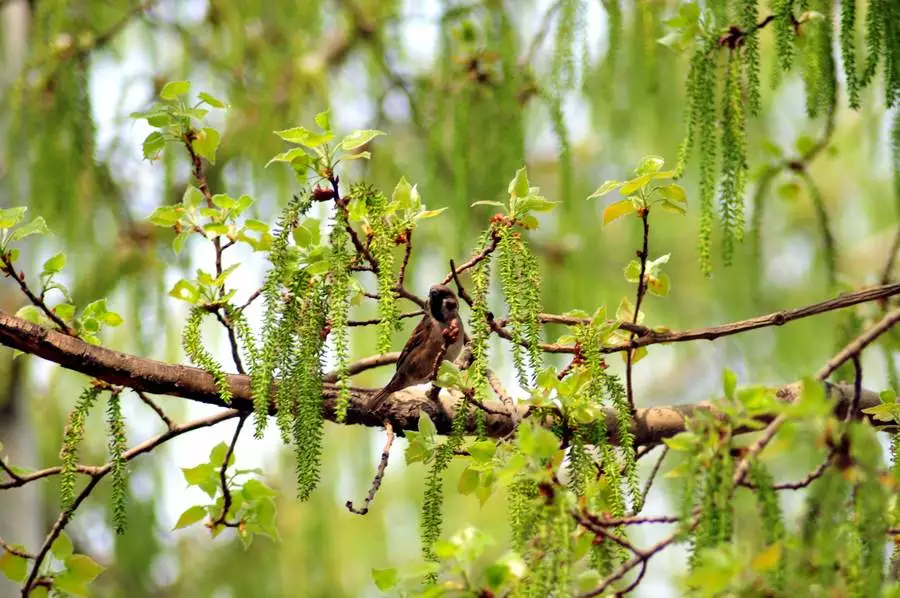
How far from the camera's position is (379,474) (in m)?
1.58

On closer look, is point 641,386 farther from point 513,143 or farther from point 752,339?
point 513,143

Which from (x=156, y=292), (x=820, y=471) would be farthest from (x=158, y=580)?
(x=820, y=471)

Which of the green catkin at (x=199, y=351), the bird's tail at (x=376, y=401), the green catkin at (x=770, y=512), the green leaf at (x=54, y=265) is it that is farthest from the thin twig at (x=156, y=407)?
the green catkin at (x=770, y=512)

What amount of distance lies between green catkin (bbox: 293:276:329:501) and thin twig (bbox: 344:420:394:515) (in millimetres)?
100

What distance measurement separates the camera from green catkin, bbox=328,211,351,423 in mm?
1332

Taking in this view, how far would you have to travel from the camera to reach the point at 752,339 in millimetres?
4590

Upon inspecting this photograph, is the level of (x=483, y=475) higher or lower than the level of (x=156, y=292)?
lower

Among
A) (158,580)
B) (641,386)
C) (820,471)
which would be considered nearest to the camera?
(820,471)

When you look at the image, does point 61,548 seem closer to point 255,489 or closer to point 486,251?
point 255,489

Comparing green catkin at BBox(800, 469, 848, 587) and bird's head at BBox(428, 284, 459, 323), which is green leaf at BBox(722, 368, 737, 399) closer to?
green catkin at BBox(800, 469, 848, 587)

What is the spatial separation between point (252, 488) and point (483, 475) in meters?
0.51

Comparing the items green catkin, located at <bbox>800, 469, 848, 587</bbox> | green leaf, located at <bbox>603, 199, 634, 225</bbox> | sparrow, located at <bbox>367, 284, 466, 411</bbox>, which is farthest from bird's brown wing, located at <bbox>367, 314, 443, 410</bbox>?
green catkin, located at <bbox>800, 469, 848, 587</bbox>

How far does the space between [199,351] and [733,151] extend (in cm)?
84

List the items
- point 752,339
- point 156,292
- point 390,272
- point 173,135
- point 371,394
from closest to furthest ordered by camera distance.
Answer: point 390,272 < point 173,135 < point 371,394 < point 156,292 < point 752,339
